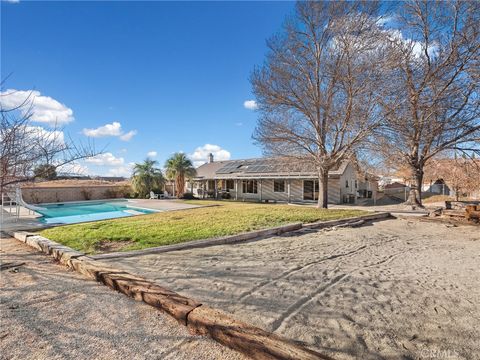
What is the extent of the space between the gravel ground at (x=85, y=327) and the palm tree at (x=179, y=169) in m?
22.6

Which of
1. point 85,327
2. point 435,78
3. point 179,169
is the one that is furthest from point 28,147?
point 179,169

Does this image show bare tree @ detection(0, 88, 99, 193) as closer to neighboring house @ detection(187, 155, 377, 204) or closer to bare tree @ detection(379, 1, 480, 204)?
bare tree @ detection(379, 1, 480, 204)

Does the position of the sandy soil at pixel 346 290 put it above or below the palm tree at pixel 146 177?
below

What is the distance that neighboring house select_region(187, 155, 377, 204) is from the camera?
70.4ft

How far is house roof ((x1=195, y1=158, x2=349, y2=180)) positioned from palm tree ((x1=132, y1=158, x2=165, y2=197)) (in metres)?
4.61

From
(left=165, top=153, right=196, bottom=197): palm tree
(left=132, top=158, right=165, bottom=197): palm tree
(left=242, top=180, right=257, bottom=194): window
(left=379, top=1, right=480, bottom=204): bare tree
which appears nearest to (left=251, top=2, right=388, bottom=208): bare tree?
(left=379, top=1, right=480, bottom=204): bare tree

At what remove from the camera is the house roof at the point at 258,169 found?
17547 mm

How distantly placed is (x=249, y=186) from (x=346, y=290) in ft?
75.6

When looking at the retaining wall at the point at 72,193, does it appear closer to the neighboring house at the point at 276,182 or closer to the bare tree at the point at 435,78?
the neighboring house at the point at 276,182

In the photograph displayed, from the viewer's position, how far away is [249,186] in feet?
87.9

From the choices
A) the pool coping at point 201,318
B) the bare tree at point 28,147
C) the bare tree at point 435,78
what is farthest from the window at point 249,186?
the bare tree at point 28,147

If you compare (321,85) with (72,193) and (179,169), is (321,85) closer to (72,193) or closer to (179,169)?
(179,169)

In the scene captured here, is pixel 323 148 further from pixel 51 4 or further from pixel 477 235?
pixel 51 4

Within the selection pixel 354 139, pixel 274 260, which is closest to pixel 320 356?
pixel 274 260
